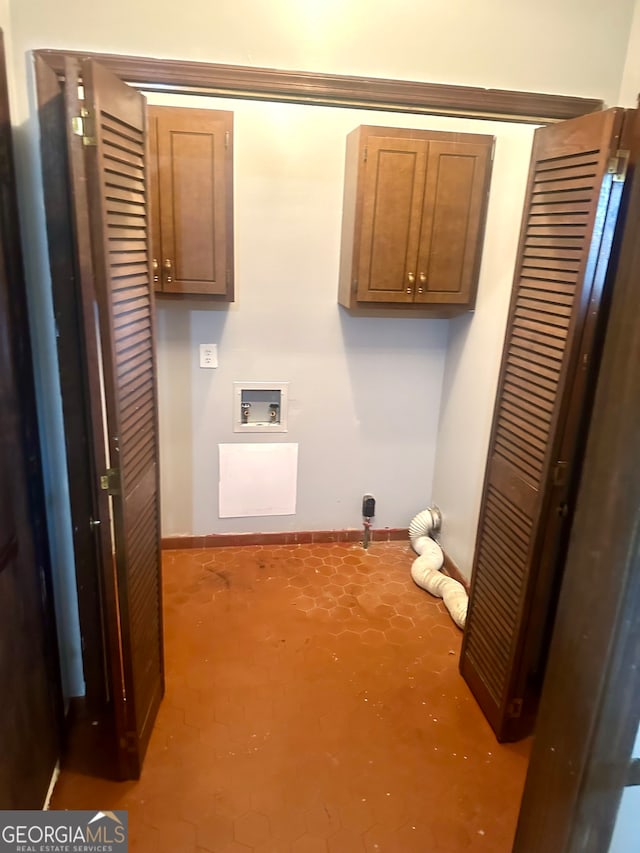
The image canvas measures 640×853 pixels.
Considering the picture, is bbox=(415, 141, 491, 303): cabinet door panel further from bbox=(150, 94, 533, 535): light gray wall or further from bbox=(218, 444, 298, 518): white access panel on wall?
bbox=(218, 444, 298, 518): white access panel on wall

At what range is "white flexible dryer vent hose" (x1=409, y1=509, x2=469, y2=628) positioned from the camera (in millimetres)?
2758

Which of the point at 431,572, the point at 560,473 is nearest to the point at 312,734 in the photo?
the point at 431,572

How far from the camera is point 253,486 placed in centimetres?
321

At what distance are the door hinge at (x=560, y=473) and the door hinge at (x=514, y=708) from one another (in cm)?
83

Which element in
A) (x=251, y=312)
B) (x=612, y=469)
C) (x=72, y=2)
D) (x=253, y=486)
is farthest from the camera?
(x=253, y=486)

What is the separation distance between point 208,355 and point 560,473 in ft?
5.88

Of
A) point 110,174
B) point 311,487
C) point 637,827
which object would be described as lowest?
point 311,487

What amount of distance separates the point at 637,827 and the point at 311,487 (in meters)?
2.42

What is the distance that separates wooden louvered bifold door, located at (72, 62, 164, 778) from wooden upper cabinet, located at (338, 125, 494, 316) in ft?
3.80

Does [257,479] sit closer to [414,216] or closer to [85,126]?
[414,216]

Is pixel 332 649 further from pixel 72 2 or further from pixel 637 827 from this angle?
pixel 72 2

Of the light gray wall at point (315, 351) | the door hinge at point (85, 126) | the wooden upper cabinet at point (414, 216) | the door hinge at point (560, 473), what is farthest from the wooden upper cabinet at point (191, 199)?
the door hinge at point (560, 473)

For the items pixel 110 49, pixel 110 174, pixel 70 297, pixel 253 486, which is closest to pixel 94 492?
pixel 70 297

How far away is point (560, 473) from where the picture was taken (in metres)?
1.81
